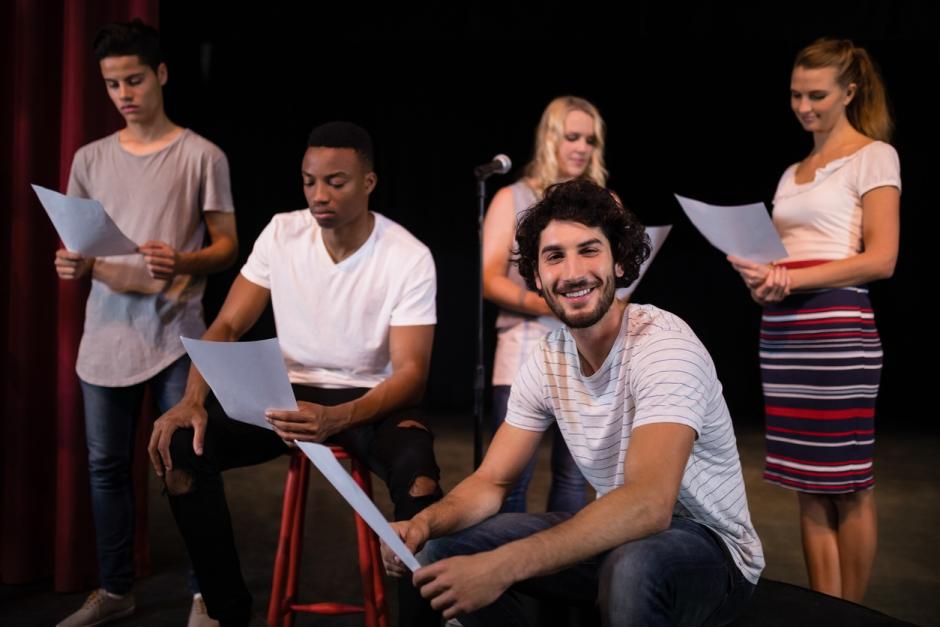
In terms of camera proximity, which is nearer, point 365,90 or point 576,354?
point 576,354

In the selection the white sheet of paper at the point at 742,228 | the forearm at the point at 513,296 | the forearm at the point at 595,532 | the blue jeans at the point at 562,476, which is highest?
the white sheet of paper at the point at 742,228

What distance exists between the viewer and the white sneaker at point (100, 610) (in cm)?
271

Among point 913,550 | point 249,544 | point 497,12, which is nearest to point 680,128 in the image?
point 497,12

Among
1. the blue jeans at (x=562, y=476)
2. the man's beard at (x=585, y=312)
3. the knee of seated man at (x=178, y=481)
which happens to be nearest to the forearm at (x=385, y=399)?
the knee of seated man at (x=178, y=481)

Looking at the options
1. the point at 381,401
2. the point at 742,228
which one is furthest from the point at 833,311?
the point at 381,401

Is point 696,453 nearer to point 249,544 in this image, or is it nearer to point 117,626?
point 117,626

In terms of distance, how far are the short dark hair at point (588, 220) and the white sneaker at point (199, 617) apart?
51.1 inches

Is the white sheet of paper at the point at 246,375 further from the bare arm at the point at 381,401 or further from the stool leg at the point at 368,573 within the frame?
the stool leg at the point at 368,573

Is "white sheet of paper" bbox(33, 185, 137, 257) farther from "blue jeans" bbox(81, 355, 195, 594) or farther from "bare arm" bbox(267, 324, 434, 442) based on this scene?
"bare arm" bbox(267, 324, 434, 442)

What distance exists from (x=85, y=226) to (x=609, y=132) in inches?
171

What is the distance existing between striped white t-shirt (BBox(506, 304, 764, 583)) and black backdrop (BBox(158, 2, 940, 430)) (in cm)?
455

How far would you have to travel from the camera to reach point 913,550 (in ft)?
11.7

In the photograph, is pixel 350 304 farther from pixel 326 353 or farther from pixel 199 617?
pixel 199 617

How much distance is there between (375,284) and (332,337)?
171mm
